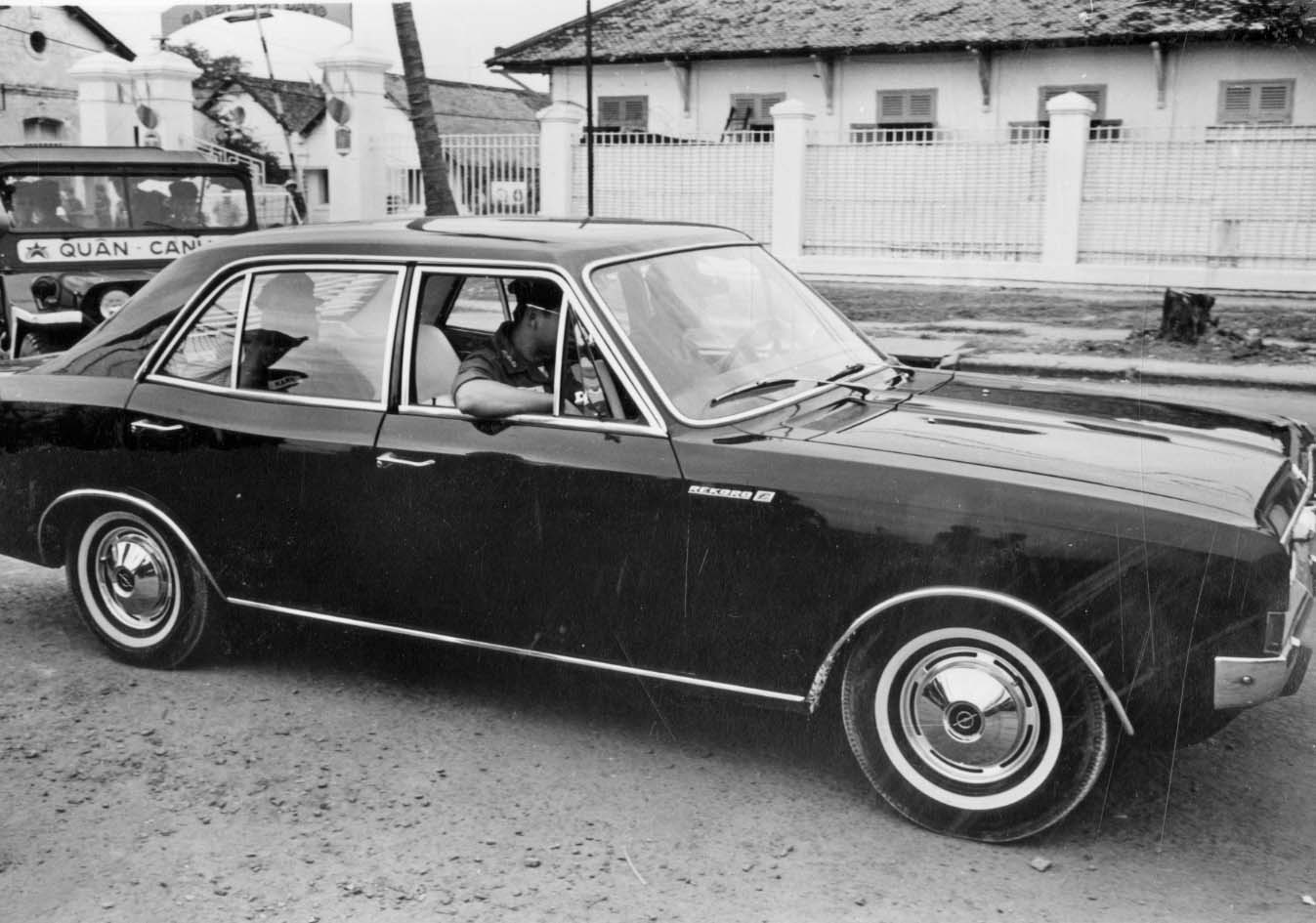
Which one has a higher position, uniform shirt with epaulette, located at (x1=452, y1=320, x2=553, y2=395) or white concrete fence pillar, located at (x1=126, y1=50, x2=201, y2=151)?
white concrete fence pillar, located at (x1=126, y1=50, x2=201, y2=151)

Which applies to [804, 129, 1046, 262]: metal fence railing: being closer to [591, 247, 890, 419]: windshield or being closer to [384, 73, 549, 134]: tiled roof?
[384, 73, 549, 134]: tiled roof

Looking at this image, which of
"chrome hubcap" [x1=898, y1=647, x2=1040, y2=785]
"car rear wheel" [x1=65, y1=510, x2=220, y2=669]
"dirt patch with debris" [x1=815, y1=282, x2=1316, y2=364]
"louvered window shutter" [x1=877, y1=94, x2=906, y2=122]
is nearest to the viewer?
"chrome hubcap" [x1=898, y1=647, x2=1040, y2=785]

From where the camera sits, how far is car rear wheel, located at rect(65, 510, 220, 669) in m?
4.65

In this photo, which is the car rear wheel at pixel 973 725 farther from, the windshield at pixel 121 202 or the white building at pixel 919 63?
the white building at pixel 919 63

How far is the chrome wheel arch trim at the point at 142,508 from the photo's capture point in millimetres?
4562

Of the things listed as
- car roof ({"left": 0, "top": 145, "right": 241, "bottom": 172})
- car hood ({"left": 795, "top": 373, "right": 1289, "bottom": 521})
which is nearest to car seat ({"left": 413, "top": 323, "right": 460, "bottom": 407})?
car hood ({"left": 795, "top": 373, "right": 1289, "bottom": 521})

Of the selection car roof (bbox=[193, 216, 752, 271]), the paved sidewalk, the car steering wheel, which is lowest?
the paved sidewalk

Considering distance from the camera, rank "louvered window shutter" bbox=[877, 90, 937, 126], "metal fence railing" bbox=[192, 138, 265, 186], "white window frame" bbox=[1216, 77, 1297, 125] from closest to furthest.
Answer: "white window frame" bbox=[1216, 77, 1297, 125] → "metal fence railing" bbox=[192, 138, 265, 186] → "louvered window shutter" bbox=[877, 90, 937, 126]

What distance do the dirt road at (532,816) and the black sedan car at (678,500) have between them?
0.84 ft

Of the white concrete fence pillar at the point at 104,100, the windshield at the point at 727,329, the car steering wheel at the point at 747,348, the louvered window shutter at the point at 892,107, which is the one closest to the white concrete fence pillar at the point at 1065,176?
the louvered window shutter at the point at 892,107

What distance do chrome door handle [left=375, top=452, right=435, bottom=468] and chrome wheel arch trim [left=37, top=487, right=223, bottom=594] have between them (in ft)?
2.69

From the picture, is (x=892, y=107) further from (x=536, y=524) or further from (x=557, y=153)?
(x=536, y=524)

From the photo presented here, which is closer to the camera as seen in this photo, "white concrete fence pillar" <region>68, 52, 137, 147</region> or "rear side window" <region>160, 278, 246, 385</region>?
"rear side window" <region>160, 278, 246, 385</region>

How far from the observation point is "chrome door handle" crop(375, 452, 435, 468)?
4.10 m
